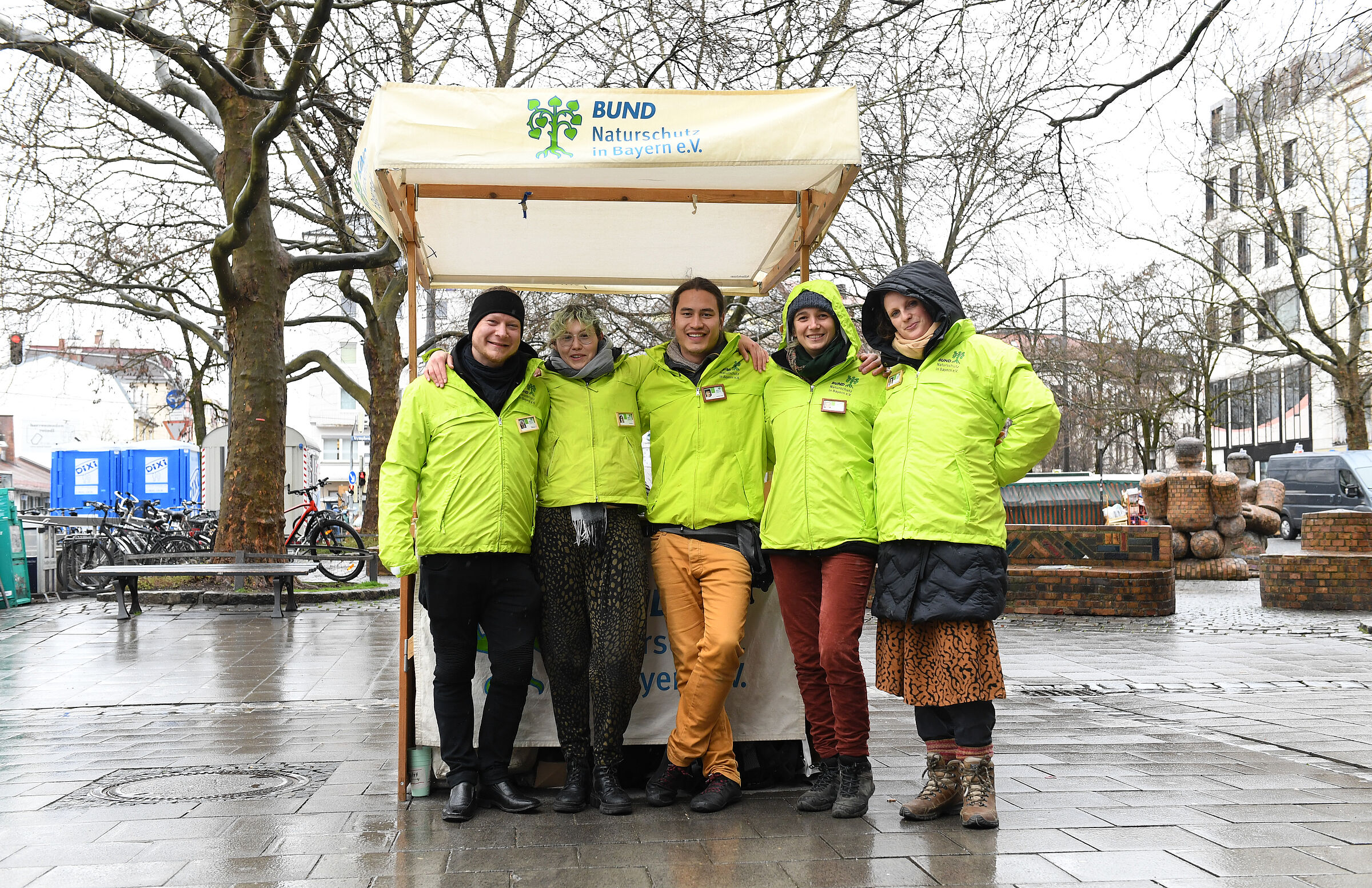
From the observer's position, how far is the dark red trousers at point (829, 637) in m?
4.48

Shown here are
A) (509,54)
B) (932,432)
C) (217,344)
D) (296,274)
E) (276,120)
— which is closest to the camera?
(932,432)

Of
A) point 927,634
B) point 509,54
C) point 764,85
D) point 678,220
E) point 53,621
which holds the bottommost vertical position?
point 53,621

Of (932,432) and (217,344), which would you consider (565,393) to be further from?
(217,344)

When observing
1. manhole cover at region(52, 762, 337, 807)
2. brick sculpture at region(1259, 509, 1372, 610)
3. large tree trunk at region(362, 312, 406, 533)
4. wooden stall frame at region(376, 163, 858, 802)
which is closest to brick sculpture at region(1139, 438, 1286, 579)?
brick sculpture at region(1259, 509, 1372, 610)

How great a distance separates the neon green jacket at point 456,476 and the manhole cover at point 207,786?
47.8 inches

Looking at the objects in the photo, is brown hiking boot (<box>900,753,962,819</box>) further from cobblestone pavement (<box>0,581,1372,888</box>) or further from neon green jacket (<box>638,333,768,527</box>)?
neon green jacket (<box>638,333,768,527</box>)

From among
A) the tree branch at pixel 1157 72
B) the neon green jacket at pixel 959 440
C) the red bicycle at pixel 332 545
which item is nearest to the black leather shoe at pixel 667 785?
the neon green jacket at pixel 959 440

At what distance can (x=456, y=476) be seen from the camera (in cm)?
459

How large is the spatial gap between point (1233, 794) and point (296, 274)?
13.2 meters

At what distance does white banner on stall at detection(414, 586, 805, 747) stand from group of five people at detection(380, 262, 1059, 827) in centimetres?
17

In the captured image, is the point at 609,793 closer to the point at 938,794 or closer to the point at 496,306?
the point at 938,794

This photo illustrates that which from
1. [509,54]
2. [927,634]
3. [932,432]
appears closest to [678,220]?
[932,432]

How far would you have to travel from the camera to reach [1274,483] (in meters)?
20.8

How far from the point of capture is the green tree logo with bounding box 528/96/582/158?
15.3ft
